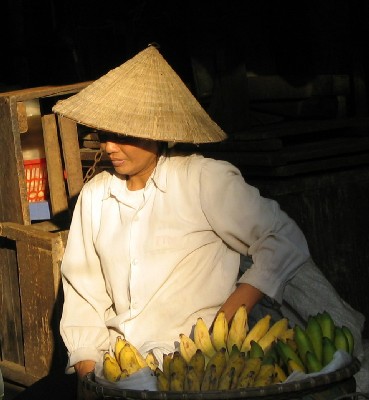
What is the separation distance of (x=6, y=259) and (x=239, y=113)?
1.59 m

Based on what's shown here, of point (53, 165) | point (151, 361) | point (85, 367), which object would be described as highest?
point (53, 165)

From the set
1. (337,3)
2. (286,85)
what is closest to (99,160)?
(286,85)

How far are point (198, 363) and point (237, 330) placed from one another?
40 cm

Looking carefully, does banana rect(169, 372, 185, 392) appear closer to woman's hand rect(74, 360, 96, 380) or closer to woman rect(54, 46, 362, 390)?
woman rect(54, 46, 362, 390)

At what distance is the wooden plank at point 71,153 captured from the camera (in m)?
6.68

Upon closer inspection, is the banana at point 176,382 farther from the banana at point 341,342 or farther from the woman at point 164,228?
the woman at point 164,228

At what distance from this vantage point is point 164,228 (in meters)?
4.86

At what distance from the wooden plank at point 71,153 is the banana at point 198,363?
2775mm

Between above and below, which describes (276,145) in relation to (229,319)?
above

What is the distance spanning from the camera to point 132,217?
4.93 m

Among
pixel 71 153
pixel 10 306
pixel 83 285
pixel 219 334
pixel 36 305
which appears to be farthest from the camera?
pixel 10 306

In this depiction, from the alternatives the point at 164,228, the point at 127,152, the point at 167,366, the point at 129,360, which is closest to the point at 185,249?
the point at 164,228

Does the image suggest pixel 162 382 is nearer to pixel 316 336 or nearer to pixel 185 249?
pixel 316 336

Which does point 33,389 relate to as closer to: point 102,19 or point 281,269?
point 281,269
